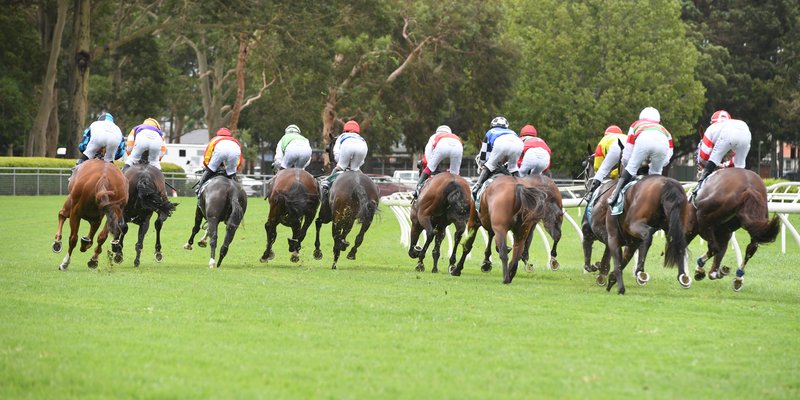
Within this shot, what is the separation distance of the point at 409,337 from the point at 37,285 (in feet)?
19.8

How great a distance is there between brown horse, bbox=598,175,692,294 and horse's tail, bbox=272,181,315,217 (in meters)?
6.34

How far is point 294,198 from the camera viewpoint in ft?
67.3

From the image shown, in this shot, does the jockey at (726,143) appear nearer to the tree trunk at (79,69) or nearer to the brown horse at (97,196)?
the brown horse at (97,196)

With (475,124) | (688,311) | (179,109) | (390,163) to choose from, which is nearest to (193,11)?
(475,124)

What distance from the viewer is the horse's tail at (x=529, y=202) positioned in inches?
662

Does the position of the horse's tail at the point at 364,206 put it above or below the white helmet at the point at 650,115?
below

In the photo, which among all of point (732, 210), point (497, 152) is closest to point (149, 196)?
point (497, 152)

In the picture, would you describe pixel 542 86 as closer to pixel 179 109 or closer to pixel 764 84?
pixel 764 84

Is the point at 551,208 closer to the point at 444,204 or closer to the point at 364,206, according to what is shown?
the point at 444,204

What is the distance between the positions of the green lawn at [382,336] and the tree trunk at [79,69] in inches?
1178

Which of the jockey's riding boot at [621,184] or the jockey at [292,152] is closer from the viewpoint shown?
the jockey's riding boot at [621,184]

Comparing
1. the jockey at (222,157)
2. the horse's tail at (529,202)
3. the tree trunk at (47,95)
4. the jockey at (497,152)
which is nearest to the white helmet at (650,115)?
the horse's tail at (529,202)

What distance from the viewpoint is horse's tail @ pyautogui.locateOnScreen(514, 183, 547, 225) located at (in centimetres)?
1681

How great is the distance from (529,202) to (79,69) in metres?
34.2
